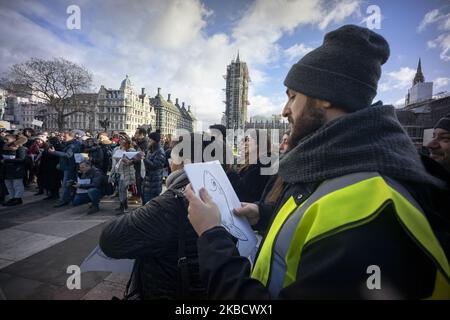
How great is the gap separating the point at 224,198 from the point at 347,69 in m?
0.95

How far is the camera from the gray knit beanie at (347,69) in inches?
41.2

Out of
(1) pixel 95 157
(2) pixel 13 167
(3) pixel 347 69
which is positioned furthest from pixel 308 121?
(2) pixel 13 167

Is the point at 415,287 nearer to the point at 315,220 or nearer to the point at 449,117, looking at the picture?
the point at 315,220

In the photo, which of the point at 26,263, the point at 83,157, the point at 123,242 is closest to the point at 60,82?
the point at 83,157

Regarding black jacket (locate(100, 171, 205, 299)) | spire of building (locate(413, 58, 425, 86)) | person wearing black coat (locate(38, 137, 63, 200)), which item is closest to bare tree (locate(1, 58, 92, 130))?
person wearing black coat (locate(38, 137, 63, 200))

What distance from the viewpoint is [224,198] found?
145cm

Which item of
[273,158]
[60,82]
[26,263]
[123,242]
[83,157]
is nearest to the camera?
[123,242]

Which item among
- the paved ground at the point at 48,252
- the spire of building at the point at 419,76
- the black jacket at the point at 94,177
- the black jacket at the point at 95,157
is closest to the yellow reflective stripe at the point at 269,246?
the paved ground at the point at 48,252

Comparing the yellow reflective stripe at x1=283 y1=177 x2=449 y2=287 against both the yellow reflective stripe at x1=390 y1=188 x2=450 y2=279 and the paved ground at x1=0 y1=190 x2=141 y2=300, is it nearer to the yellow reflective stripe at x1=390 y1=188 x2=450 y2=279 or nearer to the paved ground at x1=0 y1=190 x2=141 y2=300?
the yellow reflective stripe at x1=390 y1=188 x2=450 y2=279

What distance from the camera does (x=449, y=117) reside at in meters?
2.27

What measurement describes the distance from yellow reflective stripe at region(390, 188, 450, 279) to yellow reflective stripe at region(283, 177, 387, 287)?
0.06 m

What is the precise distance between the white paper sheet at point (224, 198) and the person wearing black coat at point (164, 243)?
0.19m

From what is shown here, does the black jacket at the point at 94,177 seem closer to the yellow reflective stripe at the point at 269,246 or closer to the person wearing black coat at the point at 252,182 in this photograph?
the person wearing black coat at the point at 252,182

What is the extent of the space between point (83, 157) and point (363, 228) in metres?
7.69
